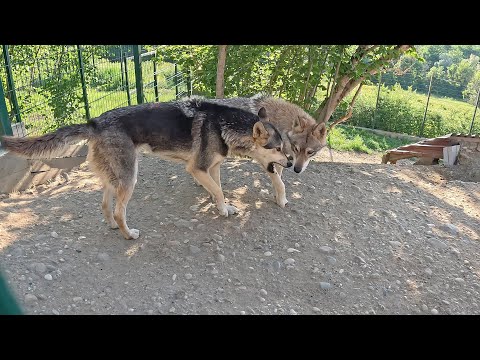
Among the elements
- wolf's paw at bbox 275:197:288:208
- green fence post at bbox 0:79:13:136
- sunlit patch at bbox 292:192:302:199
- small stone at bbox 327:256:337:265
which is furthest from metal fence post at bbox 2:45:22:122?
small stone at bbox 327:256:337:265

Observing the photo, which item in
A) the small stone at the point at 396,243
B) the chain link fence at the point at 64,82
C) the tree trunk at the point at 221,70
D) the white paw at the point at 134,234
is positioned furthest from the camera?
the tree trunk at the point at 221,70

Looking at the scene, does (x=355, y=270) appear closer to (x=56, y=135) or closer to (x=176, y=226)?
(x=176, y=226)

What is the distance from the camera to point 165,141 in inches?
220

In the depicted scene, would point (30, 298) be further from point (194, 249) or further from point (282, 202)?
point (282, 202)

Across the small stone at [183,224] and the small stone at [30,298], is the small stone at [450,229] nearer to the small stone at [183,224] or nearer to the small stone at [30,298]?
the small stone at [183,224]

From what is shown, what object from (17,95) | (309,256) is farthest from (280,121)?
(17,95)

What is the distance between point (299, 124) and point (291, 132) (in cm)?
18

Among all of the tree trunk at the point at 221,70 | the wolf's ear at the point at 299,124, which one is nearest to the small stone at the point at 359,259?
the wolf's ear at the point at 299,124

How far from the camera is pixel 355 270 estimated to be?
203 inches

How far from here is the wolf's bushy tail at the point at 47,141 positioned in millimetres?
4461

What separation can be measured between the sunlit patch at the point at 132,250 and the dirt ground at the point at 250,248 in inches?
1.0

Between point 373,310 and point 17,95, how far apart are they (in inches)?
274

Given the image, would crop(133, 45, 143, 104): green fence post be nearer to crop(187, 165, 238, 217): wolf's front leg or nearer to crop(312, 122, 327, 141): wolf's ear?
crop(187, 165, 238, 217): wolf's front leg

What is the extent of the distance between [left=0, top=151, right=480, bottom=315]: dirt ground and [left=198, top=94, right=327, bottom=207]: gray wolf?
0.50 metres
